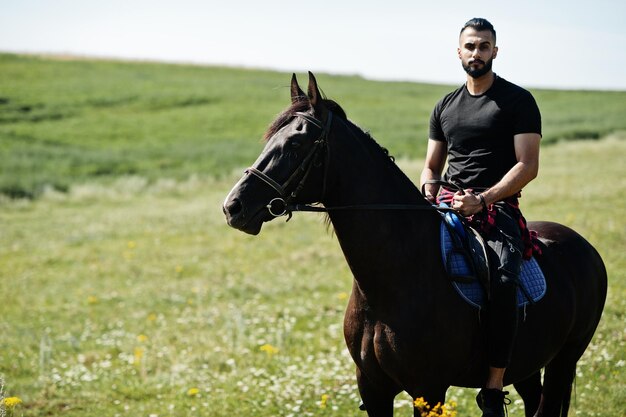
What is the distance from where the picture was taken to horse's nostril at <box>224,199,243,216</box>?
383cm

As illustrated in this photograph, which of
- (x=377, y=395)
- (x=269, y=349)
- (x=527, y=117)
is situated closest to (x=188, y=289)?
(x=269, y=349)

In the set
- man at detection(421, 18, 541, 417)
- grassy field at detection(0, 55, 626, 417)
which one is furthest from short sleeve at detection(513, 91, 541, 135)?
grassy field at detection(0, 55, 626, 417)

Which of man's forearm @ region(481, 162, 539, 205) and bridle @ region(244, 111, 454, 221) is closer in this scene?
bridle @ region(244, 111, 454, 221)

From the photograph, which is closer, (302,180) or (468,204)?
(302,180)

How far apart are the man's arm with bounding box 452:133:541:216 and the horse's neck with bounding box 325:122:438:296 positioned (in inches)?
13.1

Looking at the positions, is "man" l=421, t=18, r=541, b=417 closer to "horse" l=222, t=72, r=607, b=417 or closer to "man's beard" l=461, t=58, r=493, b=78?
"man's beard" l=461, t=58, r=493, b=78

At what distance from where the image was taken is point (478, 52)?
4590 mm

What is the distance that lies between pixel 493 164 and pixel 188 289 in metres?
9.37

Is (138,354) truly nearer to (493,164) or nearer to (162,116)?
(493,164)

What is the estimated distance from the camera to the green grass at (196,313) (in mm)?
7355

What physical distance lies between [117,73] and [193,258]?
5659 centimetres

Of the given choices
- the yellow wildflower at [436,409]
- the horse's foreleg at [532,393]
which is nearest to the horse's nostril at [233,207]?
the yellow wildflower at [436,409]

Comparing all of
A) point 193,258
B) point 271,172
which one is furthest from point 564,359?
point 193,258

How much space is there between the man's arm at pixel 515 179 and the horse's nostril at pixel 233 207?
1538 millimetres
